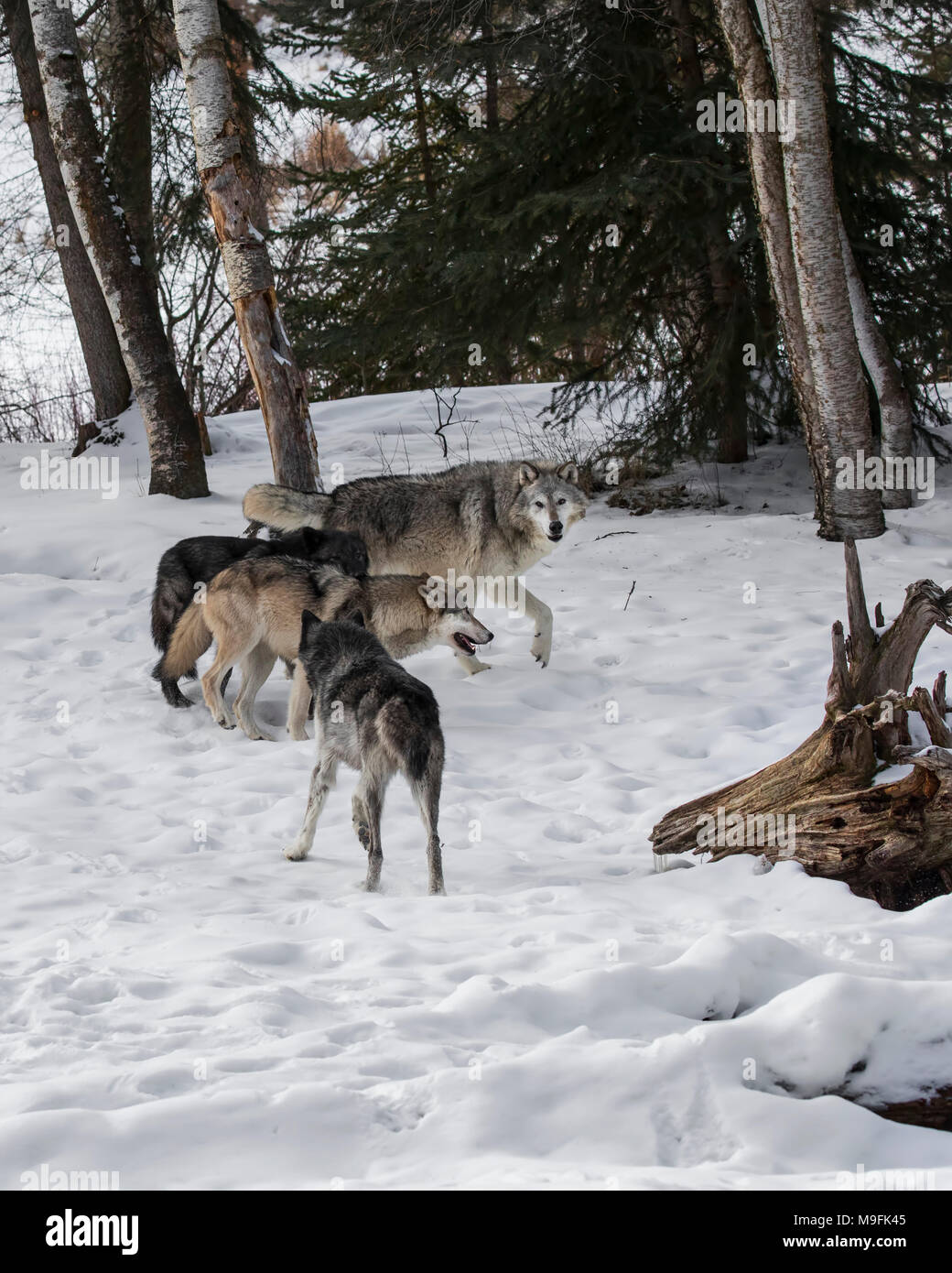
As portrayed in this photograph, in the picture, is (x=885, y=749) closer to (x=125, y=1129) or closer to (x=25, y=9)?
(x=125, y=1129)

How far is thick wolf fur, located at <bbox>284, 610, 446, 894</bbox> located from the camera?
4.92m

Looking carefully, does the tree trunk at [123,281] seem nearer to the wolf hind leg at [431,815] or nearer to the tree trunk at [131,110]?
the tree trunk at [131,110]

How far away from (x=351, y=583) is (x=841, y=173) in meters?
7.70

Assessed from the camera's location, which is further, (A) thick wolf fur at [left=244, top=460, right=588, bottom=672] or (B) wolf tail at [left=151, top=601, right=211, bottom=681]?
(A) thick wolf fur at [left=244, top=460, right=588, bottom=672]

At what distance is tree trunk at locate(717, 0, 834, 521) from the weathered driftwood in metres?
5.49

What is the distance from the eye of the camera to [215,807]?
5984mm

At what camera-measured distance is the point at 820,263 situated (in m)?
9.91

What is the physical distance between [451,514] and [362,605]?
77.8 inches

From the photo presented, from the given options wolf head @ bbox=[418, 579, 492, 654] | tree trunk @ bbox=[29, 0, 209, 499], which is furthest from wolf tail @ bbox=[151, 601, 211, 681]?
tree trunk @ bbox=[29, 0, 209, 499]

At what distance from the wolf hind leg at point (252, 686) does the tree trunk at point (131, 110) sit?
6.61 m

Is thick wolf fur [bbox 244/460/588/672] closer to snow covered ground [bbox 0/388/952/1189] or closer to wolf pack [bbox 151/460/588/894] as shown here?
wolf pack [bbox 151/460/588/894]

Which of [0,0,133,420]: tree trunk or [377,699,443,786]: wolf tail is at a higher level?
[0,0,133,420]: tree trunk

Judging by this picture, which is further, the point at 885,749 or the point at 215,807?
the point at 215,807
